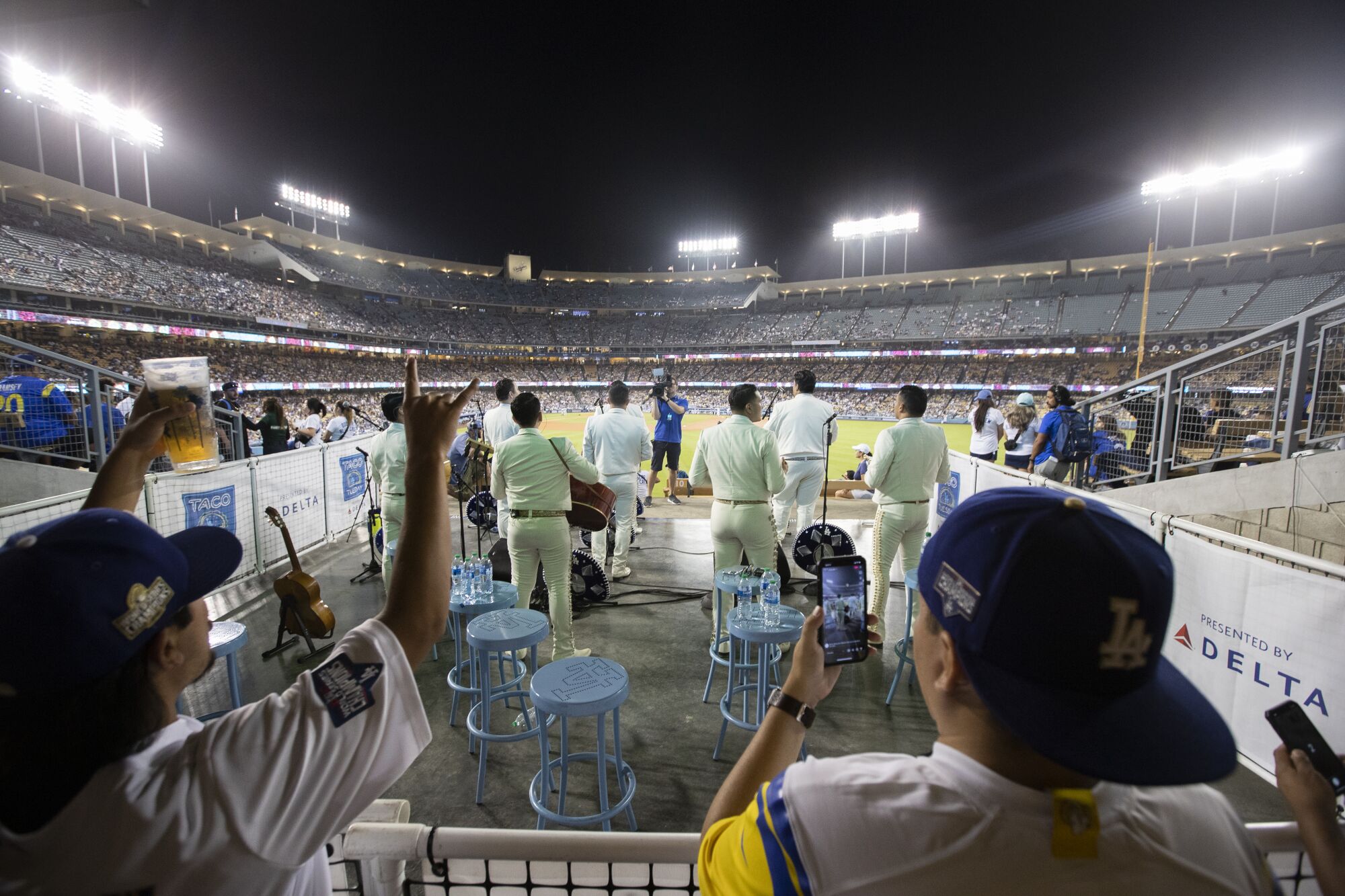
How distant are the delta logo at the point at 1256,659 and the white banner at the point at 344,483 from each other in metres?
9.41

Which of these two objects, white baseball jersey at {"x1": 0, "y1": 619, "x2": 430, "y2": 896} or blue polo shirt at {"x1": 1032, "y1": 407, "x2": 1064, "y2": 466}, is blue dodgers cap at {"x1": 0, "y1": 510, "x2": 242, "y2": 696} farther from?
blue polo shirt at {"x1": 1032, "y1": 407, "x2": 1064, "y2": 466}

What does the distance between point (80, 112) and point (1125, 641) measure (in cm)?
4098

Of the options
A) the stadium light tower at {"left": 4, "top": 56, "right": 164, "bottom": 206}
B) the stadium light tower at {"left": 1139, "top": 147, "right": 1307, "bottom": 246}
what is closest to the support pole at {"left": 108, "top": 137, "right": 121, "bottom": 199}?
the stadium light tower at {"left": 4, "top": 56, "right": 164, "bottom": 206}

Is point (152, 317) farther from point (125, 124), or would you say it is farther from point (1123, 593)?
point (1123, 593)

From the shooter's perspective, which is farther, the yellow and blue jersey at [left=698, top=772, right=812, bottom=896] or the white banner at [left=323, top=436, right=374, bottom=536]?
the white banner at [left=323, top=436, right=374, bottom=536]

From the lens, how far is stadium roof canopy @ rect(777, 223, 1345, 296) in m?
32.8

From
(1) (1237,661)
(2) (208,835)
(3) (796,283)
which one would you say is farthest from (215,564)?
(3) (796,283)

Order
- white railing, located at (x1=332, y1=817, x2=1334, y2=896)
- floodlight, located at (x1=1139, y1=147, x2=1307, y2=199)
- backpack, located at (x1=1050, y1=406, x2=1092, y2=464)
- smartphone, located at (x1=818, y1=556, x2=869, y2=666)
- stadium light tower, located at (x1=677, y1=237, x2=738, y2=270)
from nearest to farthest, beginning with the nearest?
white railing, located at (x1=332, y1=817, x2=1334, y2=896)
smartphone, located at (x1=818, y1=556, x2=869, y2=666)
backpack, located at (x1=1050, y1=406, x2=1092, y2=464)
floodlight, located at (x1=1139, y1=147, x2=1307, y2=199)
stadium light tower, located at (x1=677, y1=237, x2=738, y2=270)

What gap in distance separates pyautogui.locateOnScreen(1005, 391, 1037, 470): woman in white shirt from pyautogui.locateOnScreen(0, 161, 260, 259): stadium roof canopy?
120ft

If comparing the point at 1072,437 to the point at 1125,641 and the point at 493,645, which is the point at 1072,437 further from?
the point at 1125,641

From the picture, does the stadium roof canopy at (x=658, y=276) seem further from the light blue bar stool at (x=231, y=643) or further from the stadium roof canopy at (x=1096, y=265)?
the light blue bar stool at (x=231, y=643)

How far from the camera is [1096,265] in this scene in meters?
39.0

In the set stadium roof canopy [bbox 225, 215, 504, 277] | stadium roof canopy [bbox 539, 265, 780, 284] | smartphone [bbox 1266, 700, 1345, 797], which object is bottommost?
smartphone [bbox 1266, 700, 1345, 797]

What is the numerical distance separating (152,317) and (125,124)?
1011 centimetres
